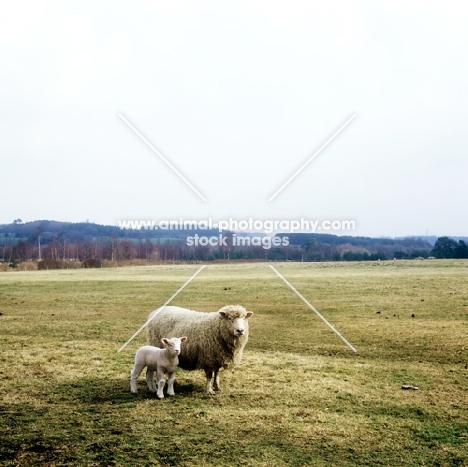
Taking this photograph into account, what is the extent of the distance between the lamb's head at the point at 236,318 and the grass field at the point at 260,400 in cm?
144

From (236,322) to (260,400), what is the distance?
68.4 inches

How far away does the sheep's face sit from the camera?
10.9 metres

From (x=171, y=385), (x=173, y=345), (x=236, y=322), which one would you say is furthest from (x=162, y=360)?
(x=236, y=322)

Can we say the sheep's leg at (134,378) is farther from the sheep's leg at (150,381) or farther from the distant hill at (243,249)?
the distant hill at (243,249)

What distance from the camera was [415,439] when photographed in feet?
27.6

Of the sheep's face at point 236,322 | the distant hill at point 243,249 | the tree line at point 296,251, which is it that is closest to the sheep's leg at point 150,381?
the sheep's face at point 236,322

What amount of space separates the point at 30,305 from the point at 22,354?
15302mm

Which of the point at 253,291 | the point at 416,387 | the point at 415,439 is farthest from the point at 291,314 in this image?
the point at 415,439

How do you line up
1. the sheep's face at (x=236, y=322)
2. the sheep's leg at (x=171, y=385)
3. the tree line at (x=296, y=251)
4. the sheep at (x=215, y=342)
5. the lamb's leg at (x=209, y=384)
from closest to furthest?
the sheep's leg at (x=171, y=385) < the sheep's face at (x=236, y=322) < the lamb's leg at (x=209, y=384) < the sheep at (x=215, y=342) < the tree line at (x=296, y=251)

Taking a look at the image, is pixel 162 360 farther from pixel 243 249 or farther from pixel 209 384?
pixel 243 249

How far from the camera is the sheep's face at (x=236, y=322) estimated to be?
10854 millimetres

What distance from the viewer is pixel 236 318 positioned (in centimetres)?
1118

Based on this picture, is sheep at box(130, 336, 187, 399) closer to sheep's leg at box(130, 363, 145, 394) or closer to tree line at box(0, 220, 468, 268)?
sheep's leg at box(130, 363, 145, 394)

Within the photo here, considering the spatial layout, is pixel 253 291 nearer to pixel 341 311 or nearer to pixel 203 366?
pixel 341 311
